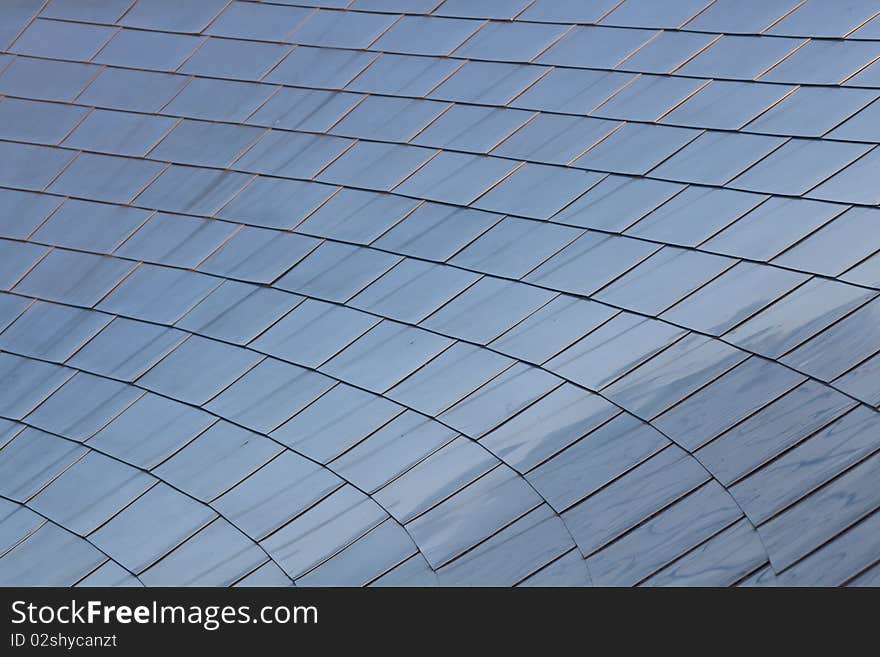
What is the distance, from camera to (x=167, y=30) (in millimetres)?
12969

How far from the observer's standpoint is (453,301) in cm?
925

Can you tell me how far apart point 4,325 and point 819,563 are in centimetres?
731

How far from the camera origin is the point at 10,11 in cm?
1400

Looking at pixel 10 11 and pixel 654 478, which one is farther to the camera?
pixel 10 11

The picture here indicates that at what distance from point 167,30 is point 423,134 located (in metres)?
3.94

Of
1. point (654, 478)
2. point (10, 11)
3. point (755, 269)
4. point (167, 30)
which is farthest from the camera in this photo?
point (10, 11)

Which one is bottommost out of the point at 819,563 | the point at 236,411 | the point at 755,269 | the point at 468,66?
the point at 819,563

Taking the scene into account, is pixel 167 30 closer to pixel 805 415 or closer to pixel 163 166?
pixel 163 166

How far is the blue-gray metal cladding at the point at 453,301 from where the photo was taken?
7.46 meters

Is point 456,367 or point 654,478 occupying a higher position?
point 456,367

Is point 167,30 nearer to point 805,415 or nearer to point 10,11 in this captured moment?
point 10,11

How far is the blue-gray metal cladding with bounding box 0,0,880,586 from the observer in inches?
294

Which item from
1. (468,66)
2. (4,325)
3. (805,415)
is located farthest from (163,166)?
(805,415)
